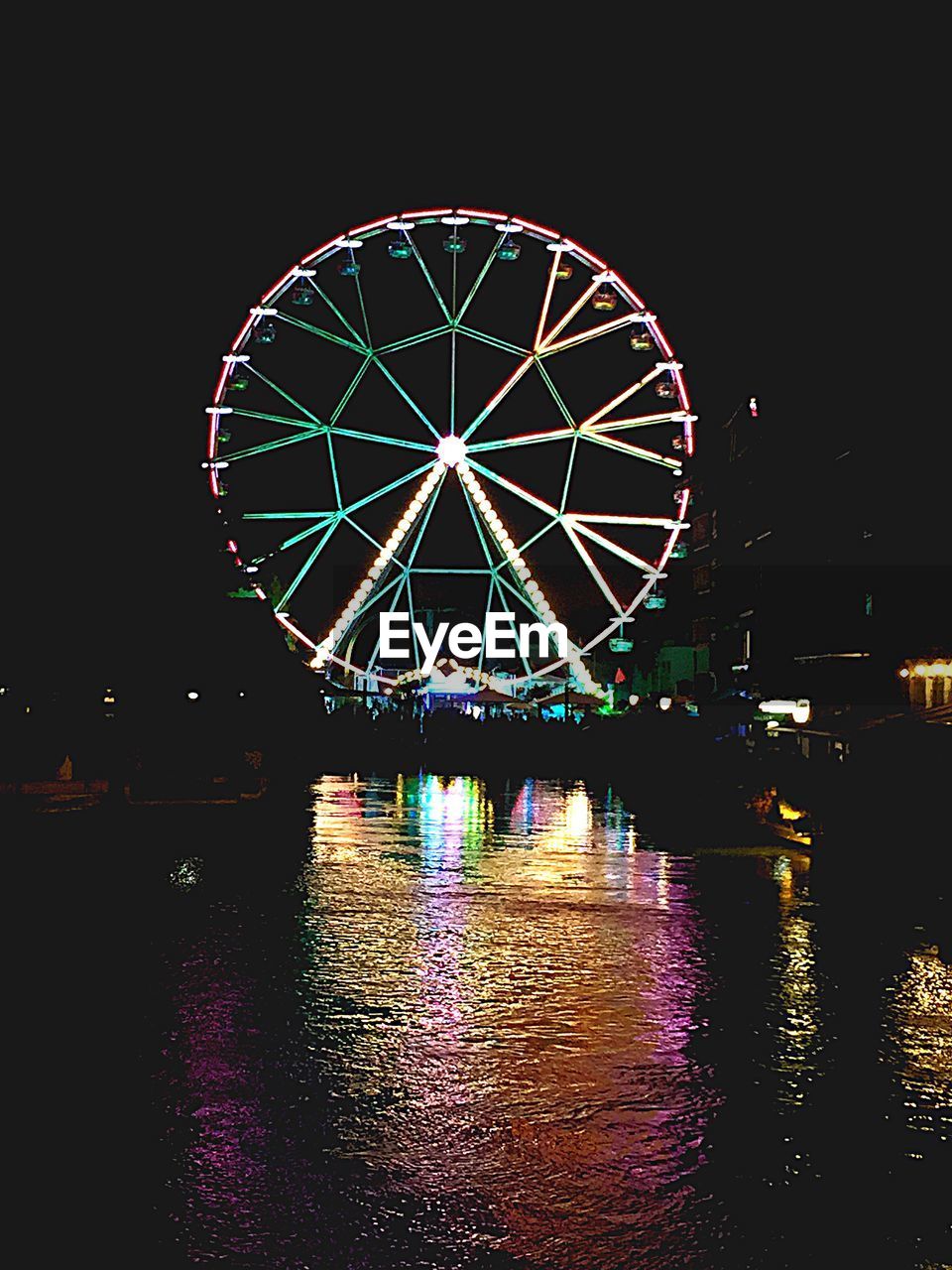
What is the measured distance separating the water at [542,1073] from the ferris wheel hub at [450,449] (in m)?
21.3

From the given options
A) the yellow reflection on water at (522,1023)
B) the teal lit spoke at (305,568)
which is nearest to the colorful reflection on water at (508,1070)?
the yellow reflection on water at (522,1023)

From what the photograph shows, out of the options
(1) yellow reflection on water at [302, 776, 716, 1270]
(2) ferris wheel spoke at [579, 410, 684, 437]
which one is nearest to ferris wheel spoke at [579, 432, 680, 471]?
(2) ferris wheel spoke at [579, 410, 684, 437]

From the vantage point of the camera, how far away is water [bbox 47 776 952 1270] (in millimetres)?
4582

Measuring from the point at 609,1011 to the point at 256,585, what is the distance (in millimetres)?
26580

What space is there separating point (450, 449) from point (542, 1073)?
2824 centimetres

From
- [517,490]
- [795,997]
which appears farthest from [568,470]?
[795,997]

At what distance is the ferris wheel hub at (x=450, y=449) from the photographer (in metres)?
34.3

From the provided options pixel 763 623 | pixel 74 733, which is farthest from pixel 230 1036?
pixel 763 623

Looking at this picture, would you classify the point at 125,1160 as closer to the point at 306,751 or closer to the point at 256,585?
the point at 256,585

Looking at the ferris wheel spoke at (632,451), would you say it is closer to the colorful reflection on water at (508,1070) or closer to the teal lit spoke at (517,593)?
the teal lit spoke at (517,593)

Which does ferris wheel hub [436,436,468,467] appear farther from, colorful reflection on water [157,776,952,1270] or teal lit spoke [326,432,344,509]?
colorful reflection on water [157,776,952,1270]

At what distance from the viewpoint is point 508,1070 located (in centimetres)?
666

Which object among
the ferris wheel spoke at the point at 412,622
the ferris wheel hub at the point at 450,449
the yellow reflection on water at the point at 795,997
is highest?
the ferris wheel hub at the point at 450,449

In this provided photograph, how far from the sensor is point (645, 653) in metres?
114
